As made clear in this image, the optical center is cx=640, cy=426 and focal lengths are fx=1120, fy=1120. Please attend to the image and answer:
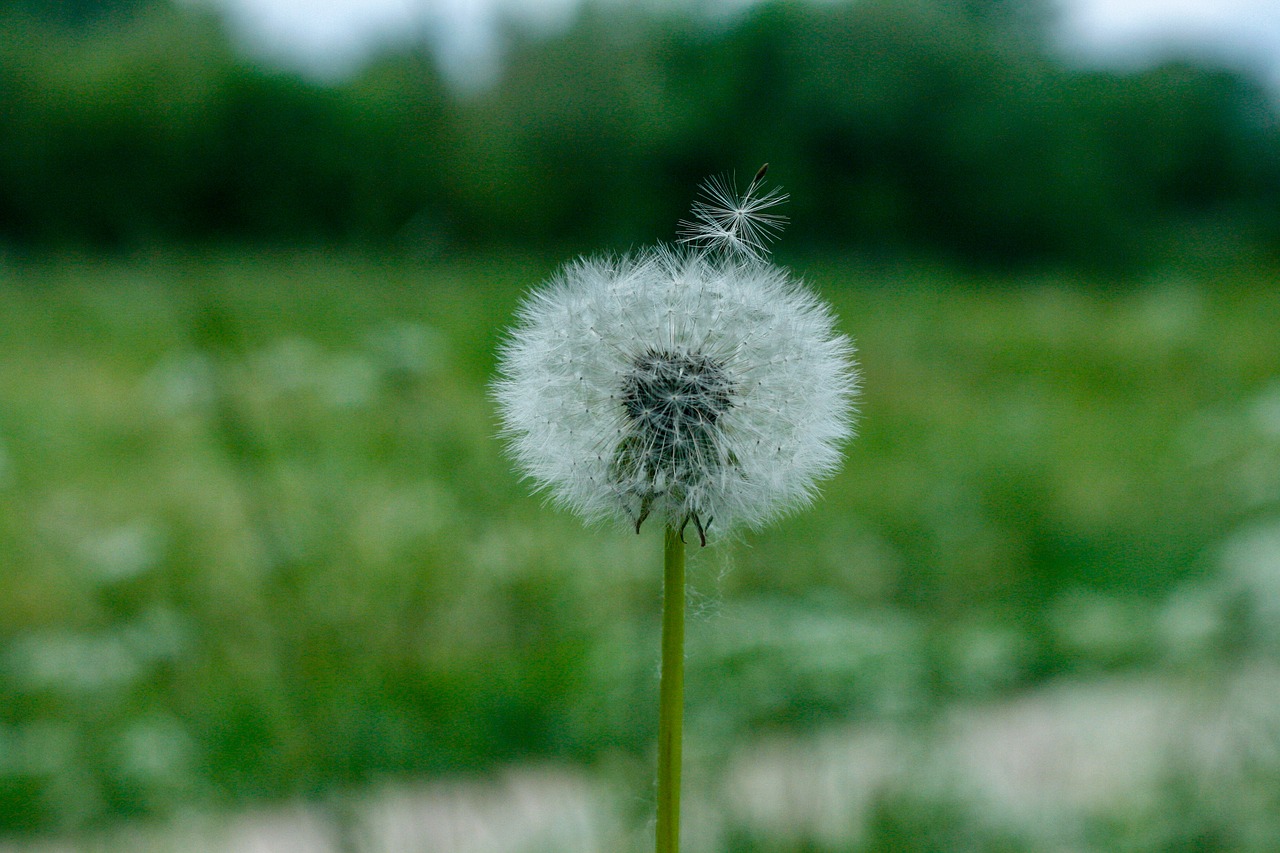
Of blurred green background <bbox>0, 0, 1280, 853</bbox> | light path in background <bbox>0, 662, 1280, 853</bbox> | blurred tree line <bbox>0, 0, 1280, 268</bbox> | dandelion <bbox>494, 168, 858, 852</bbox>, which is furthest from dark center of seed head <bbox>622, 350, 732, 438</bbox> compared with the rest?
blurred tree line <bbox>0, 0, 1280, 268</bbox>

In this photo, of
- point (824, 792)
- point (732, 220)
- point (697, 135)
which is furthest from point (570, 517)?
point (697, 135)

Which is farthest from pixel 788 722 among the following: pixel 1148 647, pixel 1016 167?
pixel 1016 167

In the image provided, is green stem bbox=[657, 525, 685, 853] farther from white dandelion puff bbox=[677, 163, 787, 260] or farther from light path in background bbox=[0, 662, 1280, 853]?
light path in background bbox=[0, 662, 1280, 853]

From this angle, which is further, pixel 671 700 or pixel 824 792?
pixel 824 792

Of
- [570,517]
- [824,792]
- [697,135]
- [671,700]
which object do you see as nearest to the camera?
[671,700]

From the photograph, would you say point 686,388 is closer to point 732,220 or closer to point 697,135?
point 732,220

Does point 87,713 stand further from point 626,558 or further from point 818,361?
point 818,361

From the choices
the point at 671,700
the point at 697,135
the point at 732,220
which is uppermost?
the point at 697,135
